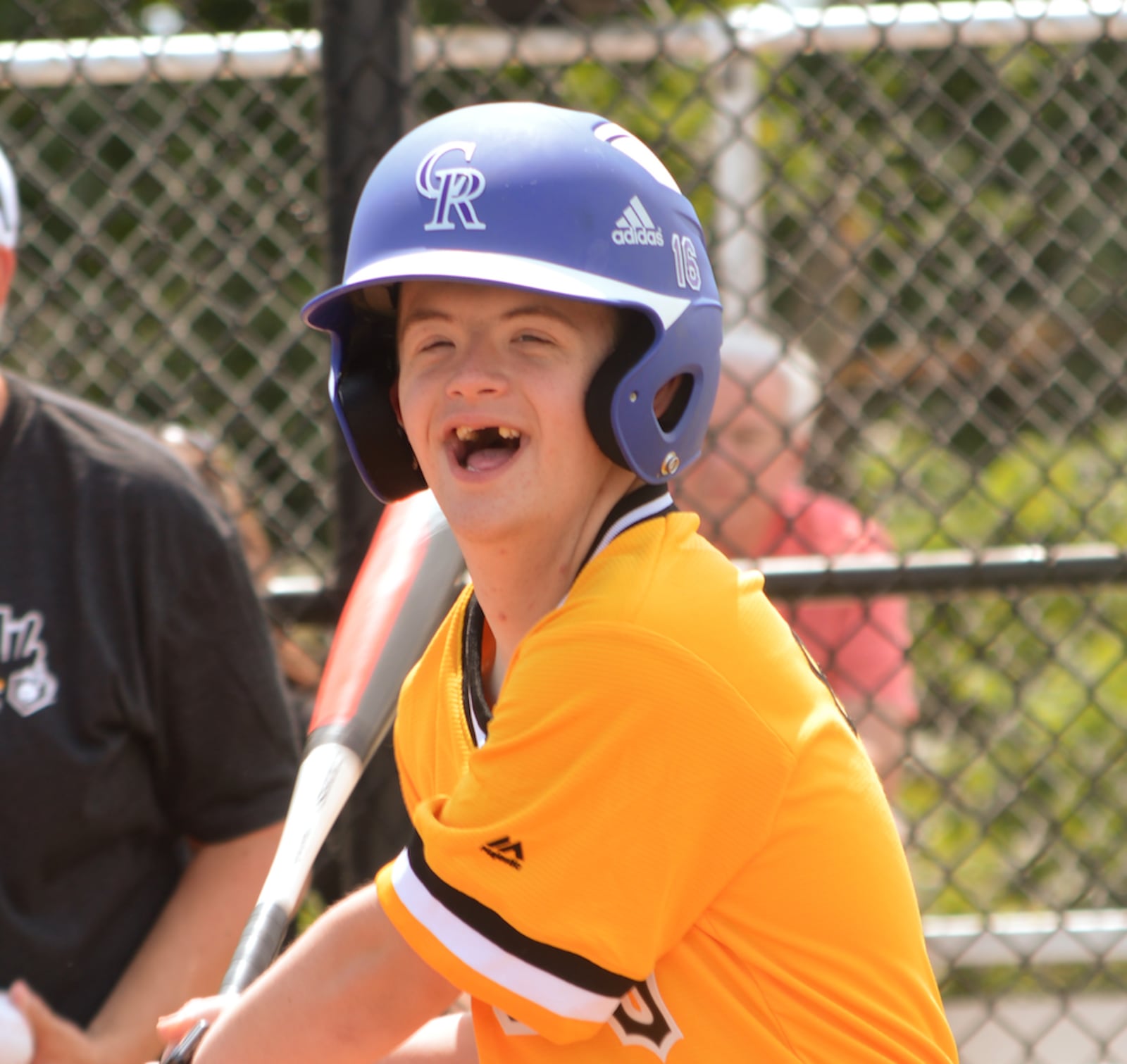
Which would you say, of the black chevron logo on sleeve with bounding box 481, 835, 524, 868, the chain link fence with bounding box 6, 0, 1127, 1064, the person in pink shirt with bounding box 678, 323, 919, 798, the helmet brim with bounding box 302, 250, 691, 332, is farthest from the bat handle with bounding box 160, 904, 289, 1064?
the person in pink shirt with bounding box 678, 323, 919, 798

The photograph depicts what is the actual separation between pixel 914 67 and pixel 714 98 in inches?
32.6

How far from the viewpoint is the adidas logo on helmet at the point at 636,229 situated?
4.20 feet

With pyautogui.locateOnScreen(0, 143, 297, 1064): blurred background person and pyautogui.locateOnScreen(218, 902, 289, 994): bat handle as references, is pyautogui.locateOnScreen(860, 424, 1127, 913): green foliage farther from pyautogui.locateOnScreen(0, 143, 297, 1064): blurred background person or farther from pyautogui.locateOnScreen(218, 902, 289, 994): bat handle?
pyautogui.locateOnScreen(218, 902, 289, 994): bat handle

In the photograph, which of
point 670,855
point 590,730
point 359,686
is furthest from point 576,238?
point 359,686

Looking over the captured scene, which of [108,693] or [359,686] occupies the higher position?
[359,686]

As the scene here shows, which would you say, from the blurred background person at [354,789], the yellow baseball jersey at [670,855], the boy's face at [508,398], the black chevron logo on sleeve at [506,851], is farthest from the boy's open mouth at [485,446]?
the blurred background person at [354,789]

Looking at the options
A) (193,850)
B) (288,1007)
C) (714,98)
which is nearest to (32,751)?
(193,850)

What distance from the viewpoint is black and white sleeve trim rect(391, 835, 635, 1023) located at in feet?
3.74

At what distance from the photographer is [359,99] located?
224 centimetres

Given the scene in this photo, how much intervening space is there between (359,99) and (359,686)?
1.01 metres

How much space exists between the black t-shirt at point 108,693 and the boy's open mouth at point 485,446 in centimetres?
60

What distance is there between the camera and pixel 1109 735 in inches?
191

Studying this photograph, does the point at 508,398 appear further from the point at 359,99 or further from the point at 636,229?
the point at 359,99

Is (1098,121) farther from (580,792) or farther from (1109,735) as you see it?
(580,792)
